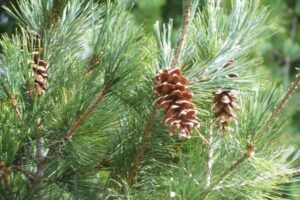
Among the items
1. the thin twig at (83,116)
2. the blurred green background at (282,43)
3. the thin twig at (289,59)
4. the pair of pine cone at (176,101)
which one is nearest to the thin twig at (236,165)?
the pair of pine cone at (176,101)

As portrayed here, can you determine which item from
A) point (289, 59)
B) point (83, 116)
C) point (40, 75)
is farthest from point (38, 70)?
point (289, 59)

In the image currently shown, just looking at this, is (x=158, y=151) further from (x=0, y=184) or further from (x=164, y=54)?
(x=0, y=184)

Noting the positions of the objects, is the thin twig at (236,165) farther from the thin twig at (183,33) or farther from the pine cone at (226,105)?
the thin twig at (183,33)

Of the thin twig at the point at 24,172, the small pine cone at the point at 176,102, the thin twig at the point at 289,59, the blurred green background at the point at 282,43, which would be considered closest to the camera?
the small pine cone at the point at 176,102

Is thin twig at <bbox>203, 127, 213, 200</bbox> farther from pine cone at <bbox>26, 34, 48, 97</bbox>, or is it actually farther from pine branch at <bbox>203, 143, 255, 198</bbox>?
pine cone at <bbox>26, 34, 48, 97</bbox>

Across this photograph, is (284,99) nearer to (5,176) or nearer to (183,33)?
(183,33)

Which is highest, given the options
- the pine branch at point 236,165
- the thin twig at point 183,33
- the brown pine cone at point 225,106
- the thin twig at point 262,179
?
the thin twig at point 183,33

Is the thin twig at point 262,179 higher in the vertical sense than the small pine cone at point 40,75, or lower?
lower
